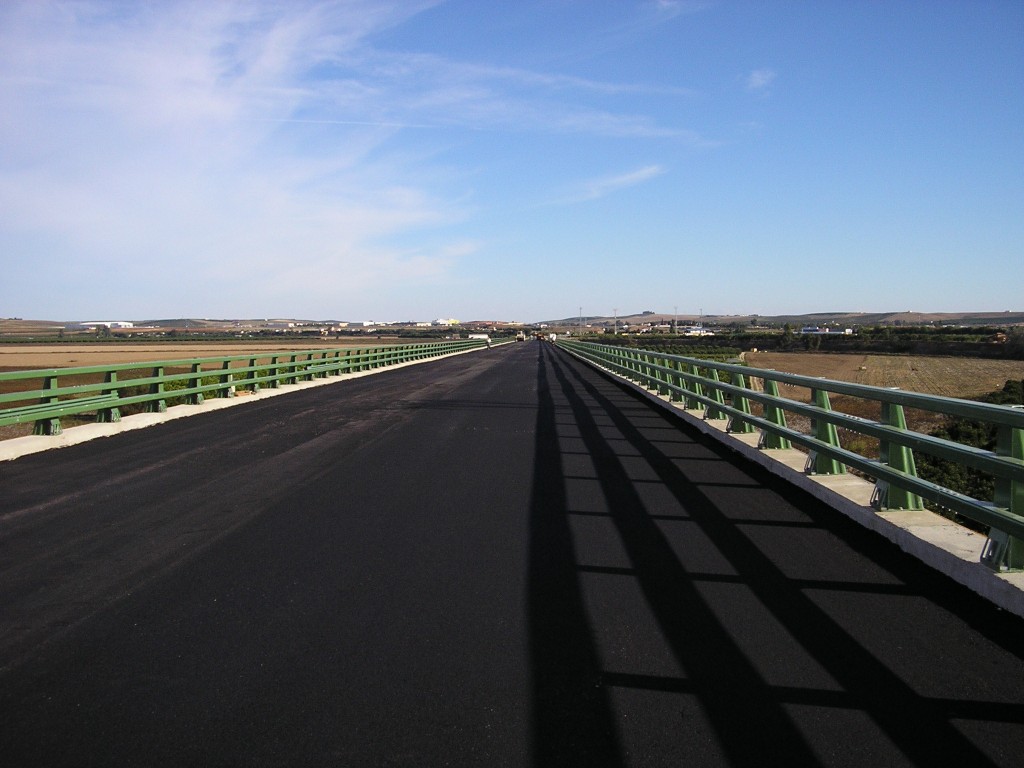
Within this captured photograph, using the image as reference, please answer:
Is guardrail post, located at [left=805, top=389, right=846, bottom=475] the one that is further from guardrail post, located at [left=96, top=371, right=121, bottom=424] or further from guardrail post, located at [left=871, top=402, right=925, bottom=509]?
guardrail post, located at [left=96, top=371, right=121, bottom=424]

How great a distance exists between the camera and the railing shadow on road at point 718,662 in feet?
11.3

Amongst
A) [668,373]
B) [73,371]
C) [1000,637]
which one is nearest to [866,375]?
[668,373]

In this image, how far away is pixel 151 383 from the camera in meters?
16.1

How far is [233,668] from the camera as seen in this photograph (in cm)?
424

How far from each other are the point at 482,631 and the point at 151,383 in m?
13.2

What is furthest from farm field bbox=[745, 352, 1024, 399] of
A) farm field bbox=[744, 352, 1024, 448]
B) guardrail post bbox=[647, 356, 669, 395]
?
guardrail post bbox=[647, 356, 669, 395]

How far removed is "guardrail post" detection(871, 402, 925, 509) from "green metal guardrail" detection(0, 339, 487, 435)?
9577 mm

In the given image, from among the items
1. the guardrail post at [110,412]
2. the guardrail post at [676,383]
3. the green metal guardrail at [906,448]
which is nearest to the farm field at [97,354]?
the guardrail post at [110,412]

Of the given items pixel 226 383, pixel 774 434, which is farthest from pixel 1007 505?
pixel 226 383

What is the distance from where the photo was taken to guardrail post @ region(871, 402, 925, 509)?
6746 mm

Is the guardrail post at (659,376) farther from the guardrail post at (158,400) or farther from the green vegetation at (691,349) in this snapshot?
the green vegetation at (691,349)

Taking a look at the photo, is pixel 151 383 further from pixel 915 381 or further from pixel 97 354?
pixel 97 354

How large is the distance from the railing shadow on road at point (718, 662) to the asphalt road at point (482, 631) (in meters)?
0.02

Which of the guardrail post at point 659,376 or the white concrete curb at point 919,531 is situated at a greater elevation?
the guardrail post at point 659,376
